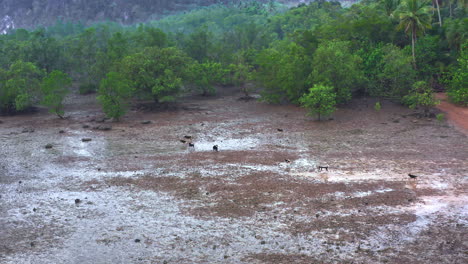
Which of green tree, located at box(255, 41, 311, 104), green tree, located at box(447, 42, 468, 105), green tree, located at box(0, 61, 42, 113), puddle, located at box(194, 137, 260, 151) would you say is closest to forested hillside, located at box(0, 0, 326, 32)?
green tree, located at box(0, 61, 42, 113)

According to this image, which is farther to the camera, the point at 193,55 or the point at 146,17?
the point at 146,17

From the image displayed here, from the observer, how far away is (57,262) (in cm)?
1812

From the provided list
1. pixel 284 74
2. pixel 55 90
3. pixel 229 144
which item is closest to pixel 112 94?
pixel 55 90

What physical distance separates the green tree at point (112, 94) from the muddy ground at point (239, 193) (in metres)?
2.81

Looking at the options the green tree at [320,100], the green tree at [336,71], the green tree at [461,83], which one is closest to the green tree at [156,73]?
the green tree at [336,71]

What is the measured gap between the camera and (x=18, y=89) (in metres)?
52.3

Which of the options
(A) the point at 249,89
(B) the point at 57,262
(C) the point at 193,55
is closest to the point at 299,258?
(B) the point at 57,262

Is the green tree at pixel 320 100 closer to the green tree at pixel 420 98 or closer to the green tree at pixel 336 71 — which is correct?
the green tree at pixel 336 71

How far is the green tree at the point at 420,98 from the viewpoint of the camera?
146 ft

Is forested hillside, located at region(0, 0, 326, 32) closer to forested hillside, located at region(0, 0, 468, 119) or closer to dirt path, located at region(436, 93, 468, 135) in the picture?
forested hillside, located at region(0, 0, 468, 119)

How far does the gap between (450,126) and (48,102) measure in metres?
41.5

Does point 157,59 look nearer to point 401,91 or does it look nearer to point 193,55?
point 193,55

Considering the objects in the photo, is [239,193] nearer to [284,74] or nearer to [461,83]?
[284,74]

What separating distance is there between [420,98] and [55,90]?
39.5 m
